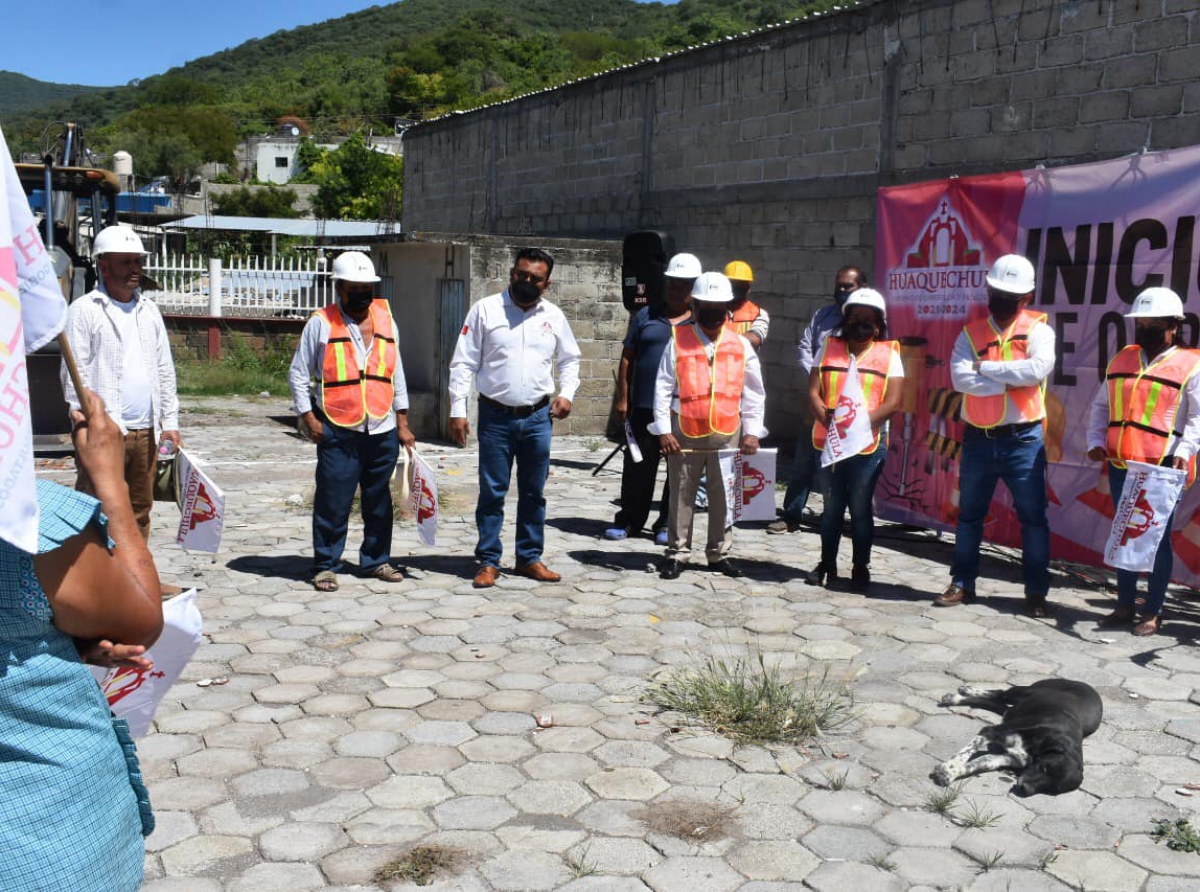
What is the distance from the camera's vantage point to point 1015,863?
12.7 feet

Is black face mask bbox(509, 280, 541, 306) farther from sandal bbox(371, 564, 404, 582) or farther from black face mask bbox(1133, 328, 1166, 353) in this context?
black face mask bbox(1133, 328, 1166, 353)

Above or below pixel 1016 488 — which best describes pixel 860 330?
above

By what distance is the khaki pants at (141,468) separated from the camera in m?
6.17

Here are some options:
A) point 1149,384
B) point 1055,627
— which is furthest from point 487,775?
point 1149,384

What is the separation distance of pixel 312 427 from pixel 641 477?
2723 mm

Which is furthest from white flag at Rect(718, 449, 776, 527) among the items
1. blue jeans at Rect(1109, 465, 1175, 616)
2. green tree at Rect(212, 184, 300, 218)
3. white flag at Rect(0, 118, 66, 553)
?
green tree at Rect(212, 184, 300, 218)

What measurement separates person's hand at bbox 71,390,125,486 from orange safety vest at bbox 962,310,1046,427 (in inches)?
220

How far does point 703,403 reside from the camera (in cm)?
737

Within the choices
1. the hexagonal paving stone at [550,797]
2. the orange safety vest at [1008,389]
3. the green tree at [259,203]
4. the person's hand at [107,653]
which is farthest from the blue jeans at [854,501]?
the green tree at [259,203]

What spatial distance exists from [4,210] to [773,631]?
526 cm

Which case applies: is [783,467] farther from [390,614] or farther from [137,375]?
[137,375]

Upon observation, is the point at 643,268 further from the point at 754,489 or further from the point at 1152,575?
the point at 1152,575

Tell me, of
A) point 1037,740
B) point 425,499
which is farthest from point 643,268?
point 1037,740

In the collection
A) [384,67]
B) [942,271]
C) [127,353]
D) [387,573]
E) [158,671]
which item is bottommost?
[387,573]
